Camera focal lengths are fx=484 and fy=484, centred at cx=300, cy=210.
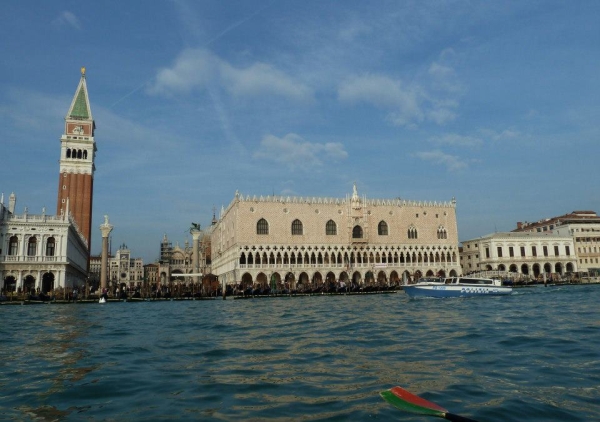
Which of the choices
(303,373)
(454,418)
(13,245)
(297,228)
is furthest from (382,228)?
(454,418)

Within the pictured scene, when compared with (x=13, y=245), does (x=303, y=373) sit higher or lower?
lower

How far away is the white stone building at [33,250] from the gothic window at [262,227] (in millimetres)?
17871

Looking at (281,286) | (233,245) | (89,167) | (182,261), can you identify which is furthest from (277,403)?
(182,261)

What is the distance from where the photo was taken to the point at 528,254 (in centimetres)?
6172

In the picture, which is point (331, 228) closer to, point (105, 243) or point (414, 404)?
point (105, 243)

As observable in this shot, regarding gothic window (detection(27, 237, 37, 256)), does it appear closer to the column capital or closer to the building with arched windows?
the column capital

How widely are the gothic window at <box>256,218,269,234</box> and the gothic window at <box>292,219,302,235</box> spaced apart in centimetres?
289

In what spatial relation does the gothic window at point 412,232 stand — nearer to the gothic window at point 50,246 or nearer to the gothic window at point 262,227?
the gothic window at point 262,227

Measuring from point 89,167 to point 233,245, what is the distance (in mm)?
23336

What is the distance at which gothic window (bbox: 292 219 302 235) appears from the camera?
170 feet

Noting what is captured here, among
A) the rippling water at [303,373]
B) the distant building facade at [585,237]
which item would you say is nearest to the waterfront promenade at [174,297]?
the rippling water at [303,373]

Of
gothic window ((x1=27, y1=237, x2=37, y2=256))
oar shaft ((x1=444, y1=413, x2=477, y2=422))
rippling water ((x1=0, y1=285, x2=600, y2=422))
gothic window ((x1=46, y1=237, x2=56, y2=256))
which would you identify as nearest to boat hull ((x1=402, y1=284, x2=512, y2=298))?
rippling water ((x1=0, y1=285, x2=600, y2=422))

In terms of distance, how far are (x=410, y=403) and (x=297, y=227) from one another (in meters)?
46.9

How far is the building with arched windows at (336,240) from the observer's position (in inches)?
1981
